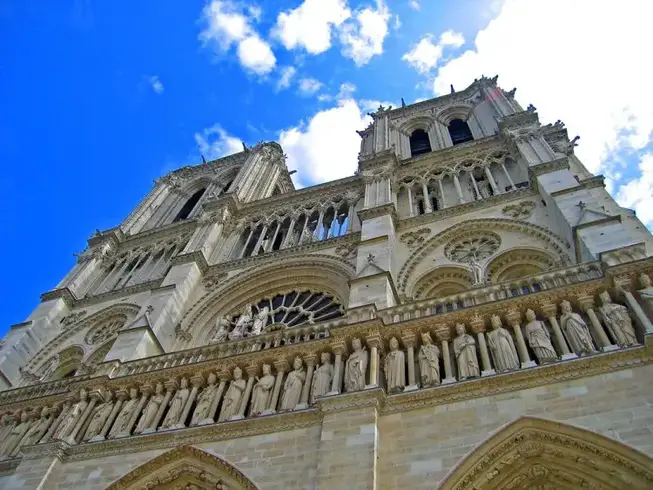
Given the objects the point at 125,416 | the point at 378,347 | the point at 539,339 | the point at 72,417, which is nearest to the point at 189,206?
the point at 72,417

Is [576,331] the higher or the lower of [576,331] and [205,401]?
the higher

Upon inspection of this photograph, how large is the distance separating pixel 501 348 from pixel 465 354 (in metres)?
0.55

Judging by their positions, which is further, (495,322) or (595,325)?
(495,322)

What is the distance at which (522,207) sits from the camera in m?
14.4

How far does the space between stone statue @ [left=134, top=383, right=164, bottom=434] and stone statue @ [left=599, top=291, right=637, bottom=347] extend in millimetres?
7671

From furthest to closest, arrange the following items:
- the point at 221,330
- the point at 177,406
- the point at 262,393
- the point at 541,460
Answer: the point at 221,330
the point at 177,406
the point at 262,393
the point at 541,460

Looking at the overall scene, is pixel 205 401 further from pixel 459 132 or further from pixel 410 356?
Result: pixel 459 132

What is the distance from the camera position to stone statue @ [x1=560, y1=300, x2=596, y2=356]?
827cm

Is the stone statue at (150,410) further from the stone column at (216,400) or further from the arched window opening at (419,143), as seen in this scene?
the arched window opening at (419,143)

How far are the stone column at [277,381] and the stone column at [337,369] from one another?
0.98 meters

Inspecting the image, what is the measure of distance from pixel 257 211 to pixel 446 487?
1439 centimetres

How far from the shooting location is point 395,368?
30.5ft

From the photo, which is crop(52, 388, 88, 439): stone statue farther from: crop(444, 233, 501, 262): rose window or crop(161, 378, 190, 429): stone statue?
crop(444, 233, 501, 262): rose window

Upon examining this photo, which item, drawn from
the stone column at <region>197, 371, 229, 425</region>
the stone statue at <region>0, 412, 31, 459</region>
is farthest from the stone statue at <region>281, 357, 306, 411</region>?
the stone statue at <region>0, 412, 31, 459</region>
